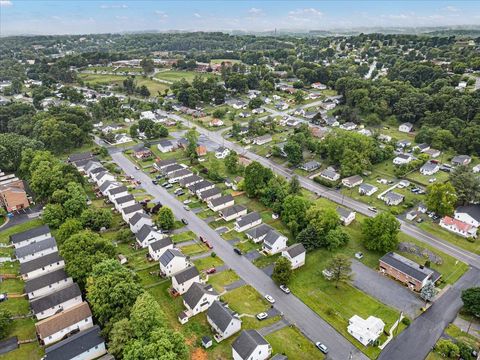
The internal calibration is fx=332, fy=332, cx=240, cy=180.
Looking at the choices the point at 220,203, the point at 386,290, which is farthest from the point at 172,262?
the point at 386,290

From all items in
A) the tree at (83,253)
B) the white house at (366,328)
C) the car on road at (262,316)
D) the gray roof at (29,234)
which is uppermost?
the tree at (83,253)

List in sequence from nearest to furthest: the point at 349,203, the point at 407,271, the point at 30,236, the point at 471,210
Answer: the point at 407,271 → the point at 30,236 → the point at 471,210 → the point at 349,203

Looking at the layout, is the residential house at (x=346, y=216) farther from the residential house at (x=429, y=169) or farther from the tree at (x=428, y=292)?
the residential house at (x=429, y=169)

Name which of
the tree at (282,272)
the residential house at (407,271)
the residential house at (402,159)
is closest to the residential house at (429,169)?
the residential house at (402,159)

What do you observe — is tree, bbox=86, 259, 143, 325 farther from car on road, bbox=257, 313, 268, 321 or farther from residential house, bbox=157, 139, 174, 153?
residential house, bbox=157, 139, 174, 153

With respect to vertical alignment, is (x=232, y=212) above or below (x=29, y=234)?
below

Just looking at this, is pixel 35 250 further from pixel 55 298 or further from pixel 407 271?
pixel 407 271
